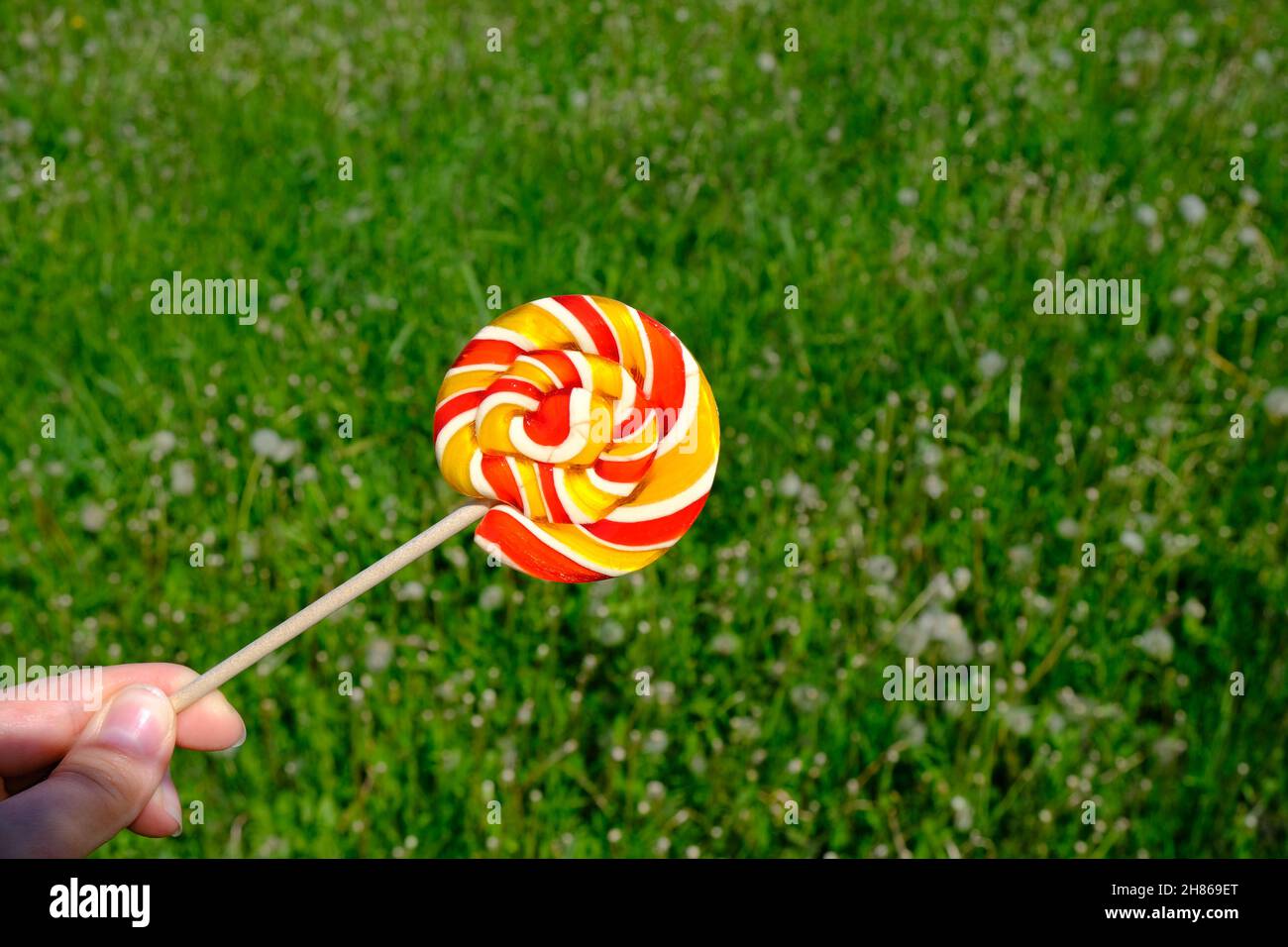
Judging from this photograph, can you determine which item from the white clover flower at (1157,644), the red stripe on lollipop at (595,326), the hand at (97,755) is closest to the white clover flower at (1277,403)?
the white clover flower at (1157,644)

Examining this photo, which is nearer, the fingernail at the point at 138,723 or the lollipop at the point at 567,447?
the lollipop at the point at 567,447

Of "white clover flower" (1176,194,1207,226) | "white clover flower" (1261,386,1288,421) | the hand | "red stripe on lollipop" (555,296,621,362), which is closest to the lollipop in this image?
"red stripe on lollipop" (555,296,621,362)

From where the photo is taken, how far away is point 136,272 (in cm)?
443

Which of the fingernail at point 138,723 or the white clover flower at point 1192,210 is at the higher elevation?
the white clover flower at point 1192,210

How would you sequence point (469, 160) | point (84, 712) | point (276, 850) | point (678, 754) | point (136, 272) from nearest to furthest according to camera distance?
1. point (84, 712)
2. point (276, 850)
3. point (678, 754)
4. point (136, 272)
5. point (469, 160)

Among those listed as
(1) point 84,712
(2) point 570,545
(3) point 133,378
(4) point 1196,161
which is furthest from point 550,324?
(4) point 1196,161

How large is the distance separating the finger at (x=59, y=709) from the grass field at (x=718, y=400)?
61 centimetres

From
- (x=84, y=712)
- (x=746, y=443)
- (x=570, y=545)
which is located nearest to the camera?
(x=570, y=545)

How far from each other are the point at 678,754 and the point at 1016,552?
113 centimetres

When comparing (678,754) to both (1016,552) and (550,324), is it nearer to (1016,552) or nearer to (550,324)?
(1016,552)

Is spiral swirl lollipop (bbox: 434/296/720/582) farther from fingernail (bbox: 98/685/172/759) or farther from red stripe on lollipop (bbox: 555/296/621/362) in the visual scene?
fingernail (bbox: 98/685/172/759)

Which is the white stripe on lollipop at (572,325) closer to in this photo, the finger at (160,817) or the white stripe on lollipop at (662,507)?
the white stripe on lollipop at (662,507)

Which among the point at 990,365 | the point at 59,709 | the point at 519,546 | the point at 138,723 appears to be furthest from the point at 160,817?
the point at 990,365

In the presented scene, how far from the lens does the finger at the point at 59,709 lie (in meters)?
2.51
